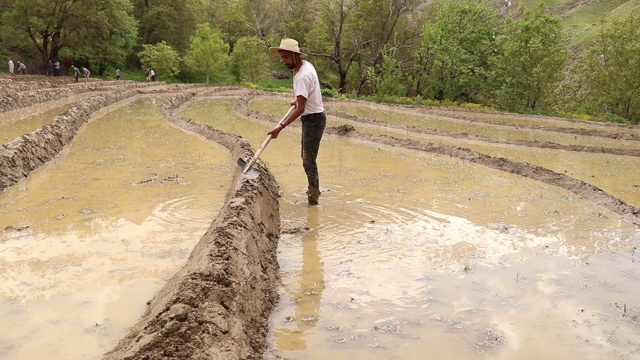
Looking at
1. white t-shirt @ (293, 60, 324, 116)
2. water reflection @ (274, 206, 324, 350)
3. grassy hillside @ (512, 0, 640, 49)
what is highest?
grassy hillside @ (512, 0, 640, 49)

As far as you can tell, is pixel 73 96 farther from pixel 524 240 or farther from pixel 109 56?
pixel 524 240

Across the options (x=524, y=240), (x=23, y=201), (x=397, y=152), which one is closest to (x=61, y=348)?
(x=23, y=201)

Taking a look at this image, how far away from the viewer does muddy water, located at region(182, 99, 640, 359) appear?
3.85 meters

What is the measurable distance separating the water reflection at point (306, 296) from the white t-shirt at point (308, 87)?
177 cm

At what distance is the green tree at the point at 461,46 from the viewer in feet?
109

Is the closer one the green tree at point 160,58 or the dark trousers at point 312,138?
the dark trousers at point 312,138

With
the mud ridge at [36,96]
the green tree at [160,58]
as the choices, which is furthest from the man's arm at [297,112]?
the green tree at [160,58]

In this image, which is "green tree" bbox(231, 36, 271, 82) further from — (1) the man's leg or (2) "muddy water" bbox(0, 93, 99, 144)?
(1) the man's leg

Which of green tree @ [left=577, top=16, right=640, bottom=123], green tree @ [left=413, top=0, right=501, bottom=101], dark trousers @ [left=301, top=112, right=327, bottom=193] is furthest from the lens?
green tree @ [left=413, top=0, right=501, bottom=101]

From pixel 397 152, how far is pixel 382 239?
21.8 ft

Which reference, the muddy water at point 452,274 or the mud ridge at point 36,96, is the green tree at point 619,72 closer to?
the muddy water at point 452,274

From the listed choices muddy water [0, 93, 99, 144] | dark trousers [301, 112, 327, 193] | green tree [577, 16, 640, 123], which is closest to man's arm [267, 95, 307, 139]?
dark trousers [301, 112, 327, 193]

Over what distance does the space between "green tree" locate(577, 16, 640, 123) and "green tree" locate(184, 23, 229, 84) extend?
30.1 metres

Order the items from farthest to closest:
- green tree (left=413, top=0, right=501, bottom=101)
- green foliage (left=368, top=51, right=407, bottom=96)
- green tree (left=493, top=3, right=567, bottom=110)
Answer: green foliage (left=368, top=51, right=407, bottom=96)
green tree (left=413, top=0, right=501, bottom=101)
green tree (left=493, top=3, right=567, bottom=110)
